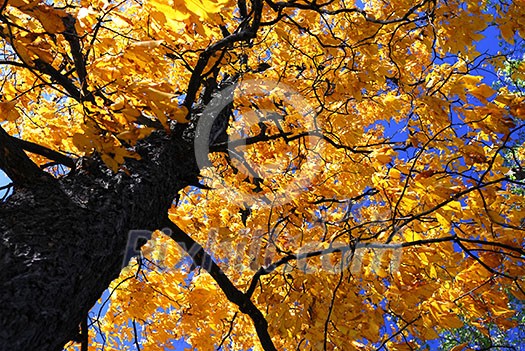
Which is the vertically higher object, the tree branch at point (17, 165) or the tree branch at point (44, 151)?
the tree branch at point (44, 151)

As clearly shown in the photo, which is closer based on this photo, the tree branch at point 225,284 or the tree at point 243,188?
the tree at point 243,188

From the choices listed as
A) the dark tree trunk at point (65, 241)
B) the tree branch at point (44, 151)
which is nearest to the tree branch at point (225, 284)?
the dark tree trunk at point (65, 241)

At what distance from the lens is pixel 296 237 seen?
335 centimetres

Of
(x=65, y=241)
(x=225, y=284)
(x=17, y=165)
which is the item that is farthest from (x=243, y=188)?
(x=65, y=241)

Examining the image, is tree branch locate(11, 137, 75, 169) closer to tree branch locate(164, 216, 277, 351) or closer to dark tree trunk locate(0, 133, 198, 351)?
dark tree trunk locate(0, 133, 198, 351)

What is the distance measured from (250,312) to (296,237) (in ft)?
3.17

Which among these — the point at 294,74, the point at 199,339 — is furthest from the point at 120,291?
the point at 294,74

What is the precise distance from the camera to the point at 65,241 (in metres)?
1.42

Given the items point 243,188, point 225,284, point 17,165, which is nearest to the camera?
point 17,165

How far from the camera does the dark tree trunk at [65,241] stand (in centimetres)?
120

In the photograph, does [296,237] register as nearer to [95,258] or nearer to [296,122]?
[296,122]

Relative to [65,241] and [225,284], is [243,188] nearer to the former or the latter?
[225,284]

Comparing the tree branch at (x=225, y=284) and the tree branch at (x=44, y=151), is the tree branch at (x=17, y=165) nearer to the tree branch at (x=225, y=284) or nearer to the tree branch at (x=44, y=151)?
the tree branch at (x=44, y=151)

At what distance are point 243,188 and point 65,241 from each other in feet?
8.95
